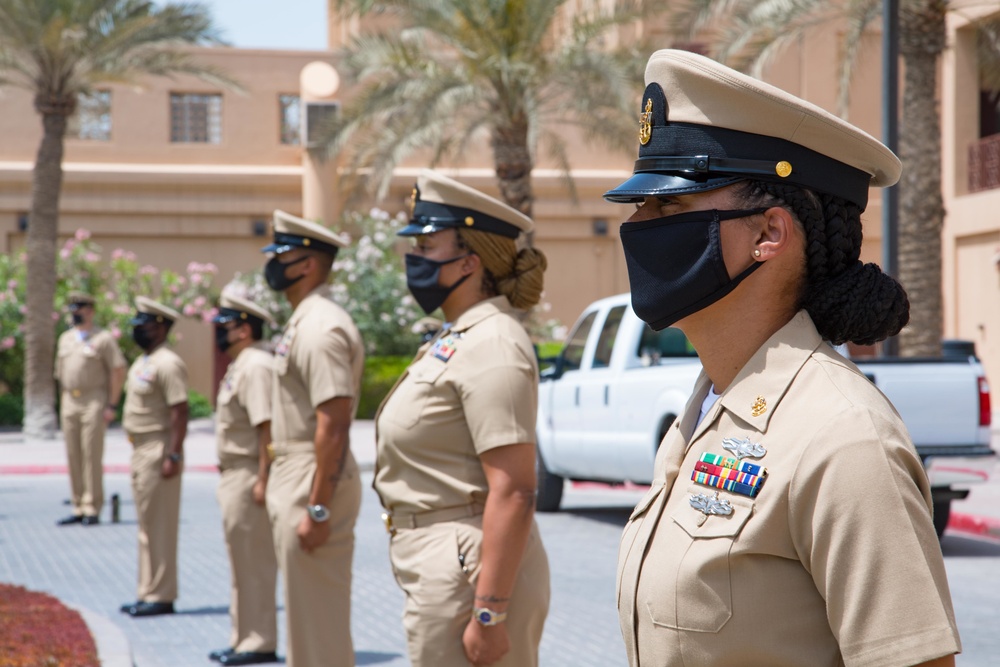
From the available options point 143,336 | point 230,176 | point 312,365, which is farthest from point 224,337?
point 230,176

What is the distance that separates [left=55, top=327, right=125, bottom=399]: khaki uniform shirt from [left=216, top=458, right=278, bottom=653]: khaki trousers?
23.5ft

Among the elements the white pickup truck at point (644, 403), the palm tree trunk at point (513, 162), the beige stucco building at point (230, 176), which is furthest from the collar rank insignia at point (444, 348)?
the beige stucco building at point (230, 176)

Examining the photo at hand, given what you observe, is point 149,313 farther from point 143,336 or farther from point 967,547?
point 967,547

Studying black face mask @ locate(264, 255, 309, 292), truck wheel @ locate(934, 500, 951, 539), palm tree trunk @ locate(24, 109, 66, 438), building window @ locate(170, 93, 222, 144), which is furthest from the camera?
building window @ locate(170, 93, 222, 144)

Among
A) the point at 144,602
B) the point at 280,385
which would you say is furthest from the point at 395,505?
the point at 144,602

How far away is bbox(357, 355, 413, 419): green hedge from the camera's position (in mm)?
27000

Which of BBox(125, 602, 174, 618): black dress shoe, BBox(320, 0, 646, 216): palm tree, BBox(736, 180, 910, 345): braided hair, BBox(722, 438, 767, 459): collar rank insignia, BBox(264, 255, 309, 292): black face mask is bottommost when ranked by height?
BBox(125, 602, 174, 618): black dress shoe

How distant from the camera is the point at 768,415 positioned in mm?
1981

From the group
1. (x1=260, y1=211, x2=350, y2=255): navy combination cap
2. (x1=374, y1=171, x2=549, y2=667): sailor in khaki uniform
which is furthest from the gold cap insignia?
(x1=260, y1=211, x2=350, y2=255): navy combination cap

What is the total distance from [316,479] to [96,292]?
80.8 feet

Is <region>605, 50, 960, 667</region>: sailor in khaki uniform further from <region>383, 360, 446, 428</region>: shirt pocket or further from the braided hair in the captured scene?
<region>383, 360, 446, 428</region>: shirt pocket

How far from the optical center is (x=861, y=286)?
6.86 feet

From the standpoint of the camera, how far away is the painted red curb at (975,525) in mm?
11914

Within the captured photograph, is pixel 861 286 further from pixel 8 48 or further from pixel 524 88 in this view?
pixel 8 48
